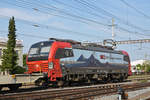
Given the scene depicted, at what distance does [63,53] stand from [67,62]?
34.6 inches

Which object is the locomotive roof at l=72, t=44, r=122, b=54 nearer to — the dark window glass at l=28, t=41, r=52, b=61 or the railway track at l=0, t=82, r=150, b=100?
the dark window glass at l=28, t=41, r=52, b=61

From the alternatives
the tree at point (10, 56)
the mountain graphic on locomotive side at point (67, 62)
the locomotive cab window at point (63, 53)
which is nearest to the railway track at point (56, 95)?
the mountain graphic on locomotive side at point (67, 62)

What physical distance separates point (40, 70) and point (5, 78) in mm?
4010

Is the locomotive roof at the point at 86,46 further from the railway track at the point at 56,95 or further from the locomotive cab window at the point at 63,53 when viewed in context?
the railway track at the point at 56,95

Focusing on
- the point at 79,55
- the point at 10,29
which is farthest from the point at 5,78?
the point at 10,29

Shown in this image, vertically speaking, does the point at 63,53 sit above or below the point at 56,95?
above

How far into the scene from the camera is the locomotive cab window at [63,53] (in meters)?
19.7

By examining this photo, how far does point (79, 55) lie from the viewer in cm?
2194

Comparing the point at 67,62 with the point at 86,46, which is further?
the point at 86,46

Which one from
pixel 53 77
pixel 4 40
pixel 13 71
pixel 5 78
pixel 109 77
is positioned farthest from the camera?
pixel 4 40

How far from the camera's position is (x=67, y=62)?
20.5m

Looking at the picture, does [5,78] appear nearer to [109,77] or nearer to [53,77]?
[53,77]

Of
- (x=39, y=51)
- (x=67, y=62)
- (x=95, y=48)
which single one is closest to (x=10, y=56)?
(x=95, y=48)

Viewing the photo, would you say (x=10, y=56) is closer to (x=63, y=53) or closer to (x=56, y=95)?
(x=63, y=53)
